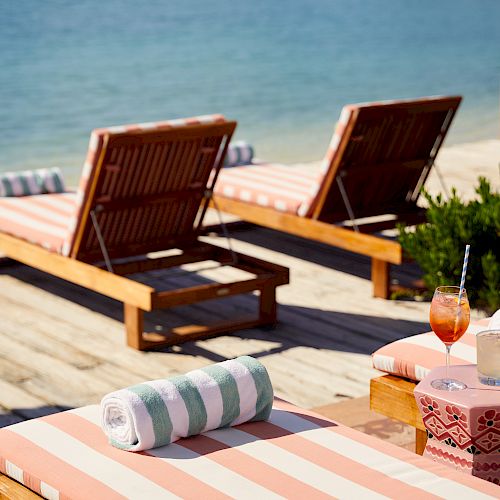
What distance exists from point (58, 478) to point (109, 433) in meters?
0.23

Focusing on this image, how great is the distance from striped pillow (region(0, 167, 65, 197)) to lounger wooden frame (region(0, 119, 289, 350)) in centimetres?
66

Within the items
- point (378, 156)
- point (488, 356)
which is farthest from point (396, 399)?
point (378, 156)

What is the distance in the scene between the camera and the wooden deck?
16.2 ft

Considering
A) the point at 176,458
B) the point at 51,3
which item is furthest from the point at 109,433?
the point at 51,3

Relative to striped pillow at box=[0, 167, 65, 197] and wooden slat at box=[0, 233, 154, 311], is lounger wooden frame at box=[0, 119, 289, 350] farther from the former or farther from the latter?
striped pillow at box=[0, 167, 65, 197]

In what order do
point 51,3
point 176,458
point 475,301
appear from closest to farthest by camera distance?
point 176,458 → point 475,301 → point 51,3

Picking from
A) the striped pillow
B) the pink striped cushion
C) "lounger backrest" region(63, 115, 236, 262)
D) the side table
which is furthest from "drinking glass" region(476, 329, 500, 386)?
the striped pillow

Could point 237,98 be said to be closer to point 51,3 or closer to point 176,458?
point 51,3

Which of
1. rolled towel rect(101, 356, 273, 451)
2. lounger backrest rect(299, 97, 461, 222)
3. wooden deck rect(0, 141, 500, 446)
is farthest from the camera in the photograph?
lounger backrest rect(299, 97, 461, 222)

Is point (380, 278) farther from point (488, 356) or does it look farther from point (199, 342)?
point (488, 356)

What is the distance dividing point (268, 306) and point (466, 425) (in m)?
2.59

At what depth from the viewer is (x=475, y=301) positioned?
216 inches

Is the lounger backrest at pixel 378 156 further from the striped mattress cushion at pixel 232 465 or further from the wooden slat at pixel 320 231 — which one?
the striped mattress cushion at pixel 232 465

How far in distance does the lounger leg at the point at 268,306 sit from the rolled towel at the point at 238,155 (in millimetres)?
2188
